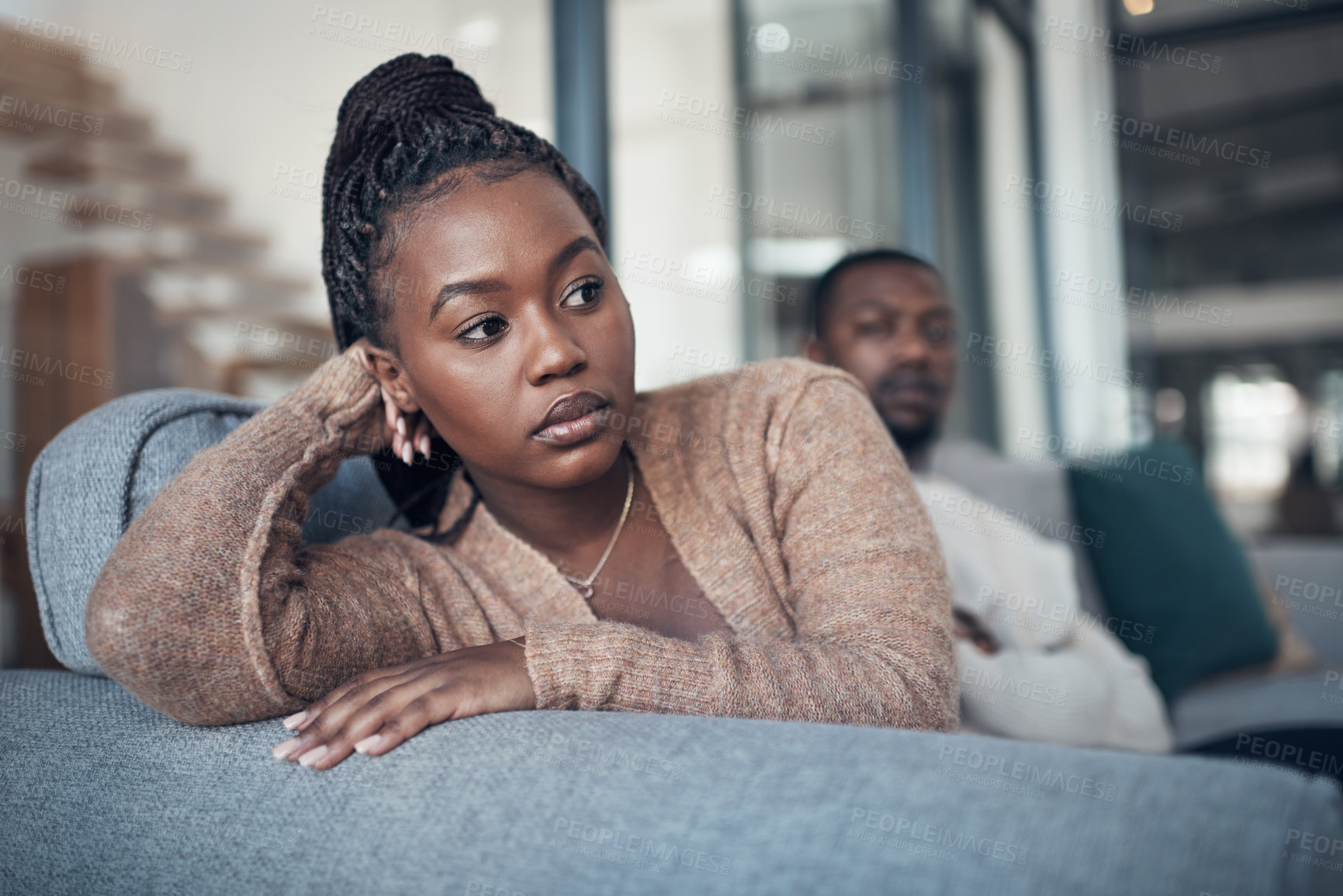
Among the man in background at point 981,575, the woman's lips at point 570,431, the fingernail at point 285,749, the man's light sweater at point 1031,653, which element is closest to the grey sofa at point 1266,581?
the man in background at point 981,575

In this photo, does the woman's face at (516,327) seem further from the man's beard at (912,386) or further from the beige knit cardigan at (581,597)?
the man's beard at (912,386)

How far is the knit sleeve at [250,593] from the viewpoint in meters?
0.88

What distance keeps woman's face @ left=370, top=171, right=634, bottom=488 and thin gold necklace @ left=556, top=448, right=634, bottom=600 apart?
0.60 ft

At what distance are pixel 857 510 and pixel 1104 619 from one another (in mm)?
1551

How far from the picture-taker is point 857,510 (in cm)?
104

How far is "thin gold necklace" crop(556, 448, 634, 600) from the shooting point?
3.85ft

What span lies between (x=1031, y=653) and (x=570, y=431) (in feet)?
3.25

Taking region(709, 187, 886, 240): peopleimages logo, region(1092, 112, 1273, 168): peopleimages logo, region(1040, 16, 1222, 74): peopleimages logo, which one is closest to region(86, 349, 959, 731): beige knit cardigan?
region(709, 187, 886, 240): peopleimages logo

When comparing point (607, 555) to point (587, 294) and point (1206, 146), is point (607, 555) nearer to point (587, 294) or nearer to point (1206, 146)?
point (587, 294)

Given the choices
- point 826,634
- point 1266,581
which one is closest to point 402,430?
point 826,634

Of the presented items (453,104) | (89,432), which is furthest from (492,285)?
(89,432)

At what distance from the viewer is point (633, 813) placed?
2.15 ft

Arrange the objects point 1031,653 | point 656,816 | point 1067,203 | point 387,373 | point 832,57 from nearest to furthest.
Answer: point 656,816
point 387,373
point 1031,653
point 832,57
point 1067,203

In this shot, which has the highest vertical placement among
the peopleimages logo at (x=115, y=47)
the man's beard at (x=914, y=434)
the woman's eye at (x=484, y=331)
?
the peopleimages logo at (x=115, y=47)
